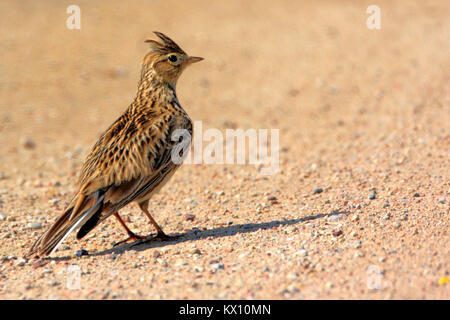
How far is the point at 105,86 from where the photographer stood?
12.5m

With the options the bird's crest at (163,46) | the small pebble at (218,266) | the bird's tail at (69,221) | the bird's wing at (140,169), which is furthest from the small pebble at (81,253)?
the bird's crest at (163,46)

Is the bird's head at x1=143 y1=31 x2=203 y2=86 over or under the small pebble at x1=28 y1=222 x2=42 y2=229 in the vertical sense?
over

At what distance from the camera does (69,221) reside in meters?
5.46

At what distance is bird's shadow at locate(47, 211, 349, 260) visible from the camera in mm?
5992

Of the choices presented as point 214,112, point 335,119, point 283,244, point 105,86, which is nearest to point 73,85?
point 105,86

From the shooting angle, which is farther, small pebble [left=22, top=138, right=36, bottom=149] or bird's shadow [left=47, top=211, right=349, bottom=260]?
small pebble [left=22, top=138, right=36, bottom=149]

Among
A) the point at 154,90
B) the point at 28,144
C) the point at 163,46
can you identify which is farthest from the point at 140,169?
the point at 28,144

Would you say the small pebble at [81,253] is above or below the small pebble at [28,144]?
below

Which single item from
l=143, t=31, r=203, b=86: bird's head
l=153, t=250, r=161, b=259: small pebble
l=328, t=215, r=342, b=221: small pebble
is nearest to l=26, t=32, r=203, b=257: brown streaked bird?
l=143, t=31, r=203, b=86: bird's head

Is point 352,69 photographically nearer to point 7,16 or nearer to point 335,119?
point 335,119

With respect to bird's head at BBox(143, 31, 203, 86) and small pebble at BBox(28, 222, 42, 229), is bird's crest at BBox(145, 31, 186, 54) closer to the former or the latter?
bird's head at BBox(143, 31, 203, 86)

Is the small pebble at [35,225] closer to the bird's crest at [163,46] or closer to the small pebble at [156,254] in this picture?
the small pebble at [156,254]

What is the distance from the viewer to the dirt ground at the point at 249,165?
494cm

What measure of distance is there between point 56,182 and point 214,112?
3.94m
